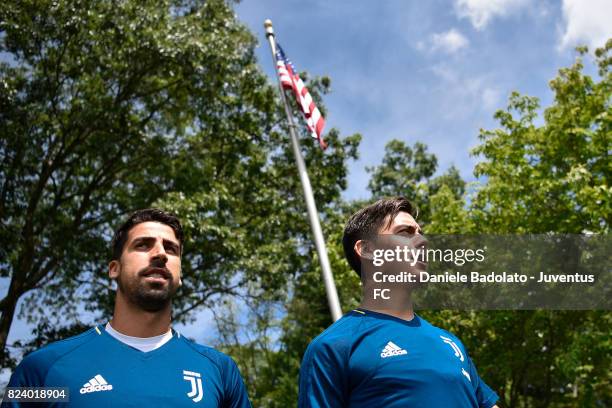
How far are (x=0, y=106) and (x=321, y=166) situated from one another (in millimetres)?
10033

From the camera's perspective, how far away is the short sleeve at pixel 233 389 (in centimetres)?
331

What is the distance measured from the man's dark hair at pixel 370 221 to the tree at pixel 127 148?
34.6ft

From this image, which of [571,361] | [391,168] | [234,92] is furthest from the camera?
[391,168]

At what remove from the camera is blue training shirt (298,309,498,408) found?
2762 millimetres

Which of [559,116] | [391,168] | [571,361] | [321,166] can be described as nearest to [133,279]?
[571,361]

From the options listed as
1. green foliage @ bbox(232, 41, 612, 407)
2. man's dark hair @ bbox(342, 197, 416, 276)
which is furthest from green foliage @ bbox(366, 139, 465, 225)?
man's dark hair @ bbox(342, 197, 416, 276)

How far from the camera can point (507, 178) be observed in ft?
51.2

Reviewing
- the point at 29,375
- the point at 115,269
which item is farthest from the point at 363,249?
the point at 29,375

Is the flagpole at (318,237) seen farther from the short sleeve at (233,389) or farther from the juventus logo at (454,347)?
the juventus logo at (454,347)

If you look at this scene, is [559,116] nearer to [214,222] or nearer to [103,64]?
[214,222]

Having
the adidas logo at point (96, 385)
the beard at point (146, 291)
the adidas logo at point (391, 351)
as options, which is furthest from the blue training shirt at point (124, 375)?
the adidas logo at point (391, 351)

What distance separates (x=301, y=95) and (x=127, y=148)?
6555 mm

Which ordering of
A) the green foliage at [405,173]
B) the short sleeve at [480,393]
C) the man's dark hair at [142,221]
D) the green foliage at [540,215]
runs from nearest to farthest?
the short sleeve at [480,393] < the man's dark hair at [142,221] < the green foliage at [540,215] < the green foliage at [405,173]

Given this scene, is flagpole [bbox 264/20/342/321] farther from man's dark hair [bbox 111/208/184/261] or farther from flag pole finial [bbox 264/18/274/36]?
man's dark hair [bbox 111/208/184/261]
